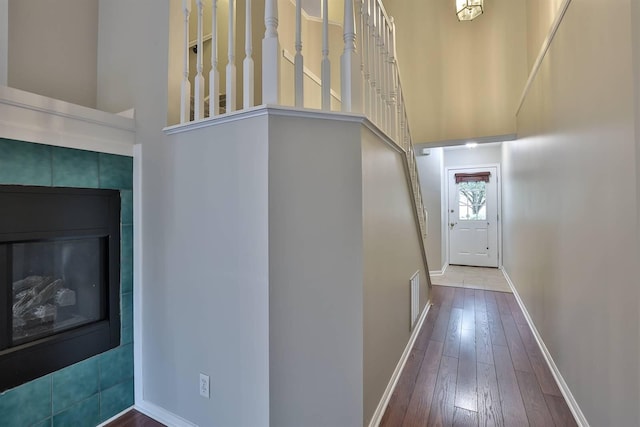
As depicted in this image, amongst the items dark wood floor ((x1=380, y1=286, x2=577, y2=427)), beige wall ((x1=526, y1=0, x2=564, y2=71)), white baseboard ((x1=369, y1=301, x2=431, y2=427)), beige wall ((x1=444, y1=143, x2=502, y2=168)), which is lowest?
dark wood floor ((x1=380, y1=286, x2=577, y2=427))

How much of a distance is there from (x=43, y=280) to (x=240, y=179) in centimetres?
113

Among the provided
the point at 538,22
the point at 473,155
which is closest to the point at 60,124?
the point at 538,22

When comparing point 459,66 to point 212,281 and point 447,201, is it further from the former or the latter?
point 212,281

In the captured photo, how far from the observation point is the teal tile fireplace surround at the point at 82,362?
131cm

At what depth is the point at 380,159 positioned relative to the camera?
171cm

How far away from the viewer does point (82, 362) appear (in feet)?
5.00

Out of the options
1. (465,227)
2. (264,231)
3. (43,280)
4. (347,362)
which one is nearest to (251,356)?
(347,362)

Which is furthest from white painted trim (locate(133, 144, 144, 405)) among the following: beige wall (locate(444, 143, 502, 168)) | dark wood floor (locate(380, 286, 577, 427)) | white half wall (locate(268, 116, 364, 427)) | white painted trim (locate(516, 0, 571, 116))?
beige wall (locate(444, 143, 502, 168))

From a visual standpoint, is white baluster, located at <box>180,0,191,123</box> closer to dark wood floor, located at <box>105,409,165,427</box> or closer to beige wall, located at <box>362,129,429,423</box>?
beige wall, located at <box>362,129,429,423</box>

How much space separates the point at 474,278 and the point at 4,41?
19.0 ft

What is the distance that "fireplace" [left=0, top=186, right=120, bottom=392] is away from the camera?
1.31m

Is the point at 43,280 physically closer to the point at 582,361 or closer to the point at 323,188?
the point at 323,188

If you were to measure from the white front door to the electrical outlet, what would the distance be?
583cm

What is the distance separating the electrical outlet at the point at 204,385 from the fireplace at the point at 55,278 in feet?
1.94
